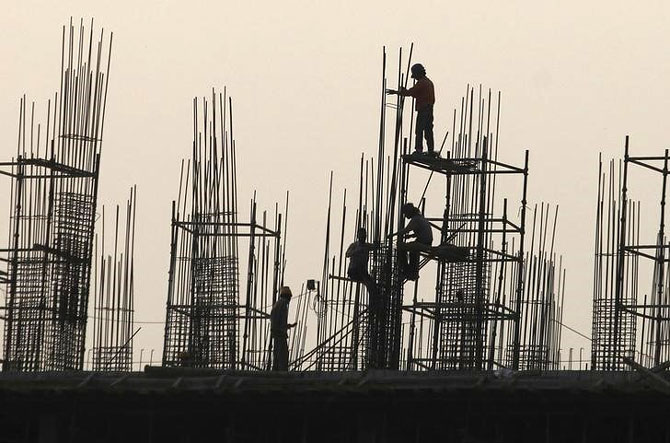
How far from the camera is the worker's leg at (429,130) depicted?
96.0ft

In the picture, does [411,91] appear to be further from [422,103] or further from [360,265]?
[360,265]

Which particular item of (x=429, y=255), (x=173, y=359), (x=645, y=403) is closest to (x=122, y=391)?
(x=645, y=403)

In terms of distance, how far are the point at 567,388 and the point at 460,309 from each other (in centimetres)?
922

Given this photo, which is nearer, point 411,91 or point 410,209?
point 410,209

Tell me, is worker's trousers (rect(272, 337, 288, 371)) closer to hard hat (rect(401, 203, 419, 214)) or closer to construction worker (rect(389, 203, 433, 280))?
construction worker (rect(389, 203, 433, 280))

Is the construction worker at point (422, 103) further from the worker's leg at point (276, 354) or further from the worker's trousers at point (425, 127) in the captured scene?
the worker's leg at point (276, 354)

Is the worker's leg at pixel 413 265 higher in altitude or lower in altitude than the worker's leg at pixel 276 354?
higher

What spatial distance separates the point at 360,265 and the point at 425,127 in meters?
2.56

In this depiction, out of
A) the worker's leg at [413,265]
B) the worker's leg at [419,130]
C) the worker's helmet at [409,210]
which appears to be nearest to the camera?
the worker's helmet at [409,210]

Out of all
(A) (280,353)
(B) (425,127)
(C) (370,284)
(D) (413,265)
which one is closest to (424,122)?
(B) (425,127)

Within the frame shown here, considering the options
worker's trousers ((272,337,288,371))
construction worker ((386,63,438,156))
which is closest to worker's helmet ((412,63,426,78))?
construction worker ((386,63,438,156))

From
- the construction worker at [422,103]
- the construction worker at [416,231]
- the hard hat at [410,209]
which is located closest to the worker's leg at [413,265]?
the construction worker at [416,231]

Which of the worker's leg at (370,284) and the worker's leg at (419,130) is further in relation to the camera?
the worker's leg at (419,130)

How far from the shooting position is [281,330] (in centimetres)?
2873
